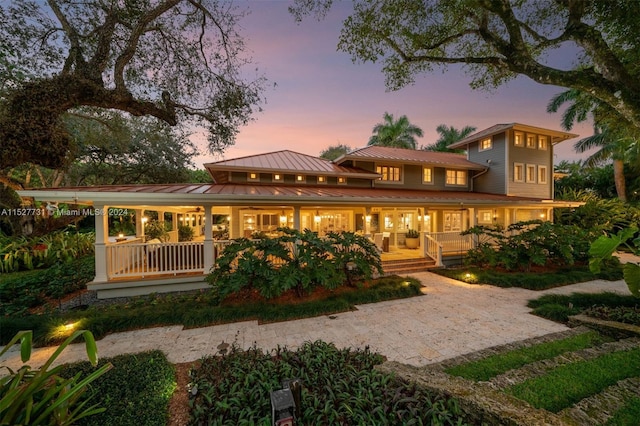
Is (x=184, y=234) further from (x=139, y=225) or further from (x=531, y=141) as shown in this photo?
(x=531, y=141)

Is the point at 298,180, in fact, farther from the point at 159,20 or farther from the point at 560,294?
the point at 560,294

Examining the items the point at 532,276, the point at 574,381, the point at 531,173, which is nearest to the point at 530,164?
the point at 531,173

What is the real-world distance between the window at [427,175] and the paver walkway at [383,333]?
352 inches

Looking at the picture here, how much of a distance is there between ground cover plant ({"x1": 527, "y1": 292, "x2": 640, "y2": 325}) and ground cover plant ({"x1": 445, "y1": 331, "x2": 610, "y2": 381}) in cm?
93

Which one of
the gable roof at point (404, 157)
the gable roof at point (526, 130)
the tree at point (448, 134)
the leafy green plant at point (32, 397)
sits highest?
the tree at point (448, 134)

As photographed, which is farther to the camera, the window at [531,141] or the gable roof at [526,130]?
the window at [531,141]

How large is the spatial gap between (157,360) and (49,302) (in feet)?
19.6

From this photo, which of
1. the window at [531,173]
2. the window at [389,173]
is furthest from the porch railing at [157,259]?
the window at [531,173]

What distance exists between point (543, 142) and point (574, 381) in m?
17.1

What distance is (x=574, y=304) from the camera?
635 cm

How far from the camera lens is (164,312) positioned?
Result: 18.8 feet

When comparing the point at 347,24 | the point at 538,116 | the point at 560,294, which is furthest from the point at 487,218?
the point at 347,24

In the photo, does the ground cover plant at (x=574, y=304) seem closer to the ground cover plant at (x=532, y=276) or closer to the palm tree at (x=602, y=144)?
the ground cover plant at (x=532, y=276)

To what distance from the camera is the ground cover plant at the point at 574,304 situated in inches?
219
